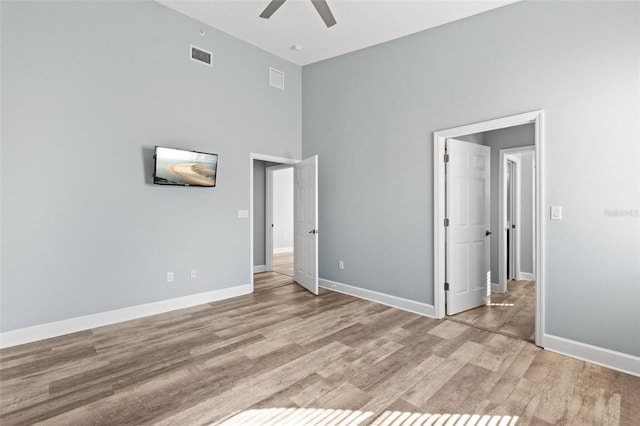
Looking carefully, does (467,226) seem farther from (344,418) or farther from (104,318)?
(104,318)

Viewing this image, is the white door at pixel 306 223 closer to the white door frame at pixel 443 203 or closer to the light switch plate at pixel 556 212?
the white door frame at pixel 443 203

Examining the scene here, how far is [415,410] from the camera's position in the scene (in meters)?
2.08

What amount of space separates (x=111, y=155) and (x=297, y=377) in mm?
3200

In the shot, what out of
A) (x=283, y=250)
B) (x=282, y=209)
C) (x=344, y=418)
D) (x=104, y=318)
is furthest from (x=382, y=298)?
(x=282, y=209)

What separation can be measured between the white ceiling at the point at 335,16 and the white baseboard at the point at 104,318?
3782 mm

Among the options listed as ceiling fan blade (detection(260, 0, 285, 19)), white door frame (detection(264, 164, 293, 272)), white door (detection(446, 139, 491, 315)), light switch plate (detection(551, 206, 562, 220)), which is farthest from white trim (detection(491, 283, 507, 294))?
ceiling fan blade (detection(260, 0, 285, 19))

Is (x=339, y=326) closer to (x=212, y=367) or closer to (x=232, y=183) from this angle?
(x=212, y=367)

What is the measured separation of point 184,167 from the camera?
401 cm

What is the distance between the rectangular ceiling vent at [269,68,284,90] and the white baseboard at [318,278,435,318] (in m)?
3.41

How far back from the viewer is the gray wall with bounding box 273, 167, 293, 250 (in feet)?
31.6

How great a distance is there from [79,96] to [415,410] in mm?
4379

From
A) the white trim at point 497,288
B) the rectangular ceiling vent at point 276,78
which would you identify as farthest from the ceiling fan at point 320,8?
the white trim at point 497,288

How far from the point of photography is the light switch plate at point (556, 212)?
9.78 feet

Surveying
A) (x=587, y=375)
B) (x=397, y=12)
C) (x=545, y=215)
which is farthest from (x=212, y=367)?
(x=397, y=12)
